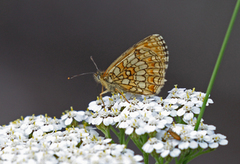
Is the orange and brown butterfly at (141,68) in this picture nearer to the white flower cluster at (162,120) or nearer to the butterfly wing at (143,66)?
the butterfly wing at (143,66)

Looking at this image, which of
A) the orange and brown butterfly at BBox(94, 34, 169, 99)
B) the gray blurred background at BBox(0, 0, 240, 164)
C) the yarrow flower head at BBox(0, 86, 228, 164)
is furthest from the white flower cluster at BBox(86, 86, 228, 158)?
the gray blurred background at BBox(0, 0, 240, 164)

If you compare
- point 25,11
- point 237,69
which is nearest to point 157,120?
point 237,69

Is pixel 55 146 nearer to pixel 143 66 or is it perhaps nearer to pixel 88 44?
pixel 143 66

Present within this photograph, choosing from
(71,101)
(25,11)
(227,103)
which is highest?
(25,11)

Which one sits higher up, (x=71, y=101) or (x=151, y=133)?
(x=71, y=101)

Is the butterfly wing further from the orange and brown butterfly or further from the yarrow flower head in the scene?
→ the yarrow flower head

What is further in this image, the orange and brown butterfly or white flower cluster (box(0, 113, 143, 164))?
the orange and brown butterfly

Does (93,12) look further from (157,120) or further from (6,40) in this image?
(157,120)
